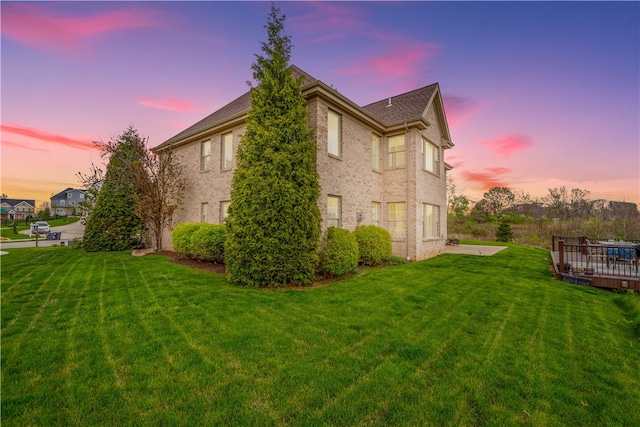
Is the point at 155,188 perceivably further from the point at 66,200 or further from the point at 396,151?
the point at 66,200

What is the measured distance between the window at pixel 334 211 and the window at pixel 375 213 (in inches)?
102

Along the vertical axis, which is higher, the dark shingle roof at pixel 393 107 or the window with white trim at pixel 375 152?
the dark shingle roof at pixel 393 107

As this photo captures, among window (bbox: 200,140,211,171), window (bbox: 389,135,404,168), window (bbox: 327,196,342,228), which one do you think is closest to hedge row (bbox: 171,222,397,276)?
window (bbox: 327,196,342,228)

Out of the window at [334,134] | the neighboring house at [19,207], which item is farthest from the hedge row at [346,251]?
the neighboring house at [19,207]

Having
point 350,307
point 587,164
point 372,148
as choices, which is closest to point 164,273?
point 350,307

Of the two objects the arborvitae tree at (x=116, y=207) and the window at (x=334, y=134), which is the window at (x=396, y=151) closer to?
the window at (x=334, y=134)

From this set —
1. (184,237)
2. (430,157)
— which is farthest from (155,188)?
(430,157)

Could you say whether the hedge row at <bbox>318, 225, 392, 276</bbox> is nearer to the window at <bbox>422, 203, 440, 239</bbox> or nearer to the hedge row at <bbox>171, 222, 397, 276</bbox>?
the hedge row at <bbox>171, 222, 397, 276</bbox>

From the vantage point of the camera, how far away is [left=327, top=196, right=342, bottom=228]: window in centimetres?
1026

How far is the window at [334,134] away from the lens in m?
10.3

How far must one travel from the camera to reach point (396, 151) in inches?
510

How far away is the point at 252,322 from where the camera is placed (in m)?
4.59

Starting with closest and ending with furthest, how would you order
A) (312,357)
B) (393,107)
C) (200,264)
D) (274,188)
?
1. (312,357)
2. (274,188)
3. (200,264)
4. (393,107)

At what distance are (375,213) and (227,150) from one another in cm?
788
